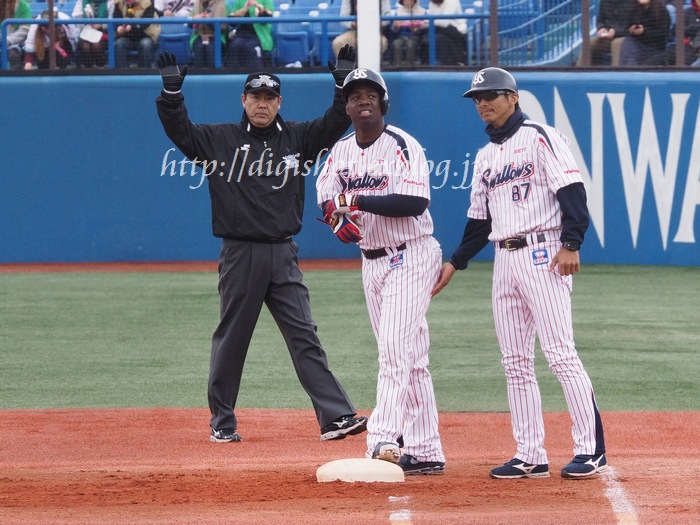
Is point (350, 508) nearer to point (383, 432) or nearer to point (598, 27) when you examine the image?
point (383, 432)

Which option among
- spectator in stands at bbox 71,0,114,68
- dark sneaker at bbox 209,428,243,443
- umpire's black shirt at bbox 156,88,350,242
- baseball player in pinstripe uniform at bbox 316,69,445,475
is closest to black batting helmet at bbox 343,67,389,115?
baseball player in pinstripe uniform at bbox 316,69,445,475

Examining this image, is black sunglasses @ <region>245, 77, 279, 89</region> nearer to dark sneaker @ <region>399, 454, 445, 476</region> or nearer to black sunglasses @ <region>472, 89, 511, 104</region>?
black sunglasses @ <region>472, 89, 511, 104</region>

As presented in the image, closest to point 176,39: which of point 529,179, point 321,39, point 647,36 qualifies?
point 321,39

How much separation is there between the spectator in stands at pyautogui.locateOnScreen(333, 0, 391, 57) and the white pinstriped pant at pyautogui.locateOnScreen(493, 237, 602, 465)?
10.6 m

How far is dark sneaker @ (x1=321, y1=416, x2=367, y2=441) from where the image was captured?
602 cm

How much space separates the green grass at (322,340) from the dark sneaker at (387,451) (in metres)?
2.21

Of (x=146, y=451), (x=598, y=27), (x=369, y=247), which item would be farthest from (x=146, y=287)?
(x=369, y=247)

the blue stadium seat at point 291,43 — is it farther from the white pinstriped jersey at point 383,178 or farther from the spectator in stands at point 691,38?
the white pinstriped jersey at point 383,178

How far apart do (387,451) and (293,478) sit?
1.47ft

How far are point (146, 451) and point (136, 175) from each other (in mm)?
9967

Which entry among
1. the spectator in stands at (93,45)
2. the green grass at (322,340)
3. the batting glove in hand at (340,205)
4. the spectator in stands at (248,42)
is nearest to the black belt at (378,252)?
the batting glove in hand at (340,205)

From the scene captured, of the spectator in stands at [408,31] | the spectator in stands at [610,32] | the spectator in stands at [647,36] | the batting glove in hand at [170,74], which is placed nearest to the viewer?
the batting glove in hand at [170,74]

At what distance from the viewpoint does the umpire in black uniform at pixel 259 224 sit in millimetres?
6070

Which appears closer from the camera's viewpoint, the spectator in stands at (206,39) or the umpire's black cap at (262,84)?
the umpire's black cap at (262,84)
